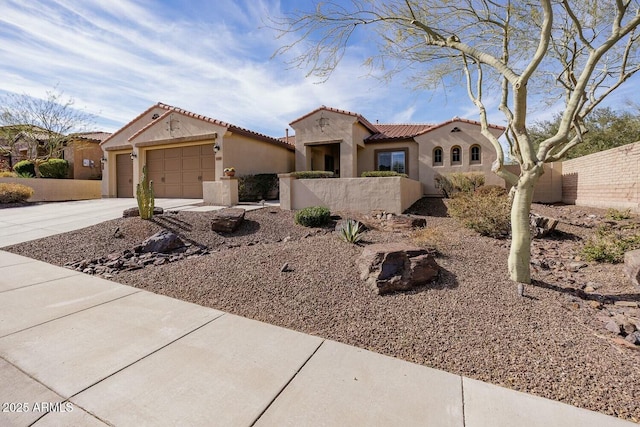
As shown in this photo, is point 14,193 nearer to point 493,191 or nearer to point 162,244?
point 162,244

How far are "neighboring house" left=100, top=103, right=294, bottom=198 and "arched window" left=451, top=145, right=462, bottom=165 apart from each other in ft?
31.7

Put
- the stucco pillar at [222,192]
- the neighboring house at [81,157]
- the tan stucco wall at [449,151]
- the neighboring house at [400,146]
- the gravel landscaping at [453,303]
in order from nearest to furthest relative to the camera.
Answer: the gravel landscaping at [453,303] → the stucco pillar at [222,192] → the tan stucco wall at [449,151] → the neighboring house at [400,146] → the neighboring house at [81,157]

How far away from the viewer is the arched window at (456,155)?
16.0 m

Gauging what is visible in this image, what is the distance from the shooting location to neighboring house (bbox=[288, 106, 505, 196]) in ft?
51.3

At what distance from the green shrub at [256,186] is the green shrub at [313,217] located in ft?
21.0

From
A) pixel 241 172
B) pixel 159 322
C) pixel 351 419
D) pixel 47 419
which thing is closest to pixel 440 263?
pixel 351 419

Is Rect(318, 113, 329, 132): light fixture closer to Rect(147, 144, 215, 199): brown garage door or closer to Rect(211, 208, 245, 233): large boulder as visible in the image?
Rect(147, 144, 215, 199): brown garage door

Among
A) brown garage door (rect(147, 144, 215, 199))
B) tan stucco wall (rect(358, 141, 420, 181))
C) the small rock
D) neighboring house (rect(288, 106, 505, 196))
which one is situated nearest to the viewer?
the small rock

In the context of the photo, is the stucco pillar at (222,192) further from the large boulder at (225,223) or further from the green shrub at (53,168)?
the green shrub at (53,168)

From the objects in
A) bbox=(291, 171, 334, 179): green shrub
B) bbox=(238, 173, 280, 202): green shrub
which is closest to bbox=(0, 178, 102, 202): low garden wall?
bbox=(238, 173, 280, 202): green shrub

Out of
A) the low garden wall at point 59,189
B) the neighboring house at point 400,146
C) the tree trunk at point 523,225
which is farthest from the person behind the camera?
the low garden wall at point 59,189

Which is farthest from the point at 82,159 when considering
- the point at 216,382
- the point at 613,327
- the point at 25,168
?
the point at 613,327

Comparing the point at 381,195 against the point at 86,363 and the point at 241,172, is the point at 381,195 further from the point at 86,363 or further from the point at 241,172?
the point at 86,363

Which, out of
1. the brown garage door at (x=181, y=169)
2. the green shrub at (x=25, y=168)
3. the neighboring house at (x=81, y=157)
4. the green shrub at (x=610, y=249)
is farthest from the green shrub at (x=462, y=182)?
the green shrub at (x=25, y=168)
